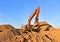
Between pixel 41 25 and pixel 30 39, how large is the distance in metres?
8.73

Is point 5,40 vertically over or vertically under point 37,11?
under

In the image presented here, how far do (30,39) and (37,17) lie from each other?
9.57m

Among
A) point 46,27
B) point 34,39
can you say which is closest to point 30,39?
point 34,39

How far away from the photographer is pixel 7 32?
825 inches

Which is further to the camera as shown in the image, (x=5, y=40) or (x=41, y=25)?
(x=41, y=25)

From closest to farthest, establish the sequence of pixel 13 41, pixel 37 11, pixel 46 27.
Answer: pixel 13 41
pixel 46 27
pixel 37 11

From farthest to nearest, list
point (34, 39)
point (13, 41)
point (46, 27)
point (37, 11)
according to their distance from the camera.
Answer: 1. point (37, 11)
2. point (46, 27)
3. point (34, 39)
4. point (13, 41)

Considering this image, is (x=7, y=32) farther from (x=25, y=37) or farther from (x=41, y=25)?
(x=41, y=25)

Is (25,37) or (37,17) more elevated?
(37,17)

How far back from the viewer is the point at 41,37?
20750 millimetres

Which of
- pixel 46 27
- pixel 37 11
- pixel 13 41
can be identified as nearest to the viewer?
pixel 13 41

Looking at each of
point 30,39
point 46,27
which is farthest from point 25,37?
point 46,27

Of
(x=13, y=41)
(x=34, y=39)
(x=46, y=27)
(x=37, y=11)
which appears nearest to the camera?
(x=13, y=41)

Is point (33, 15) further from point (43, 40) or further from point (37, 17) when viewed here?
point (43, 40)
